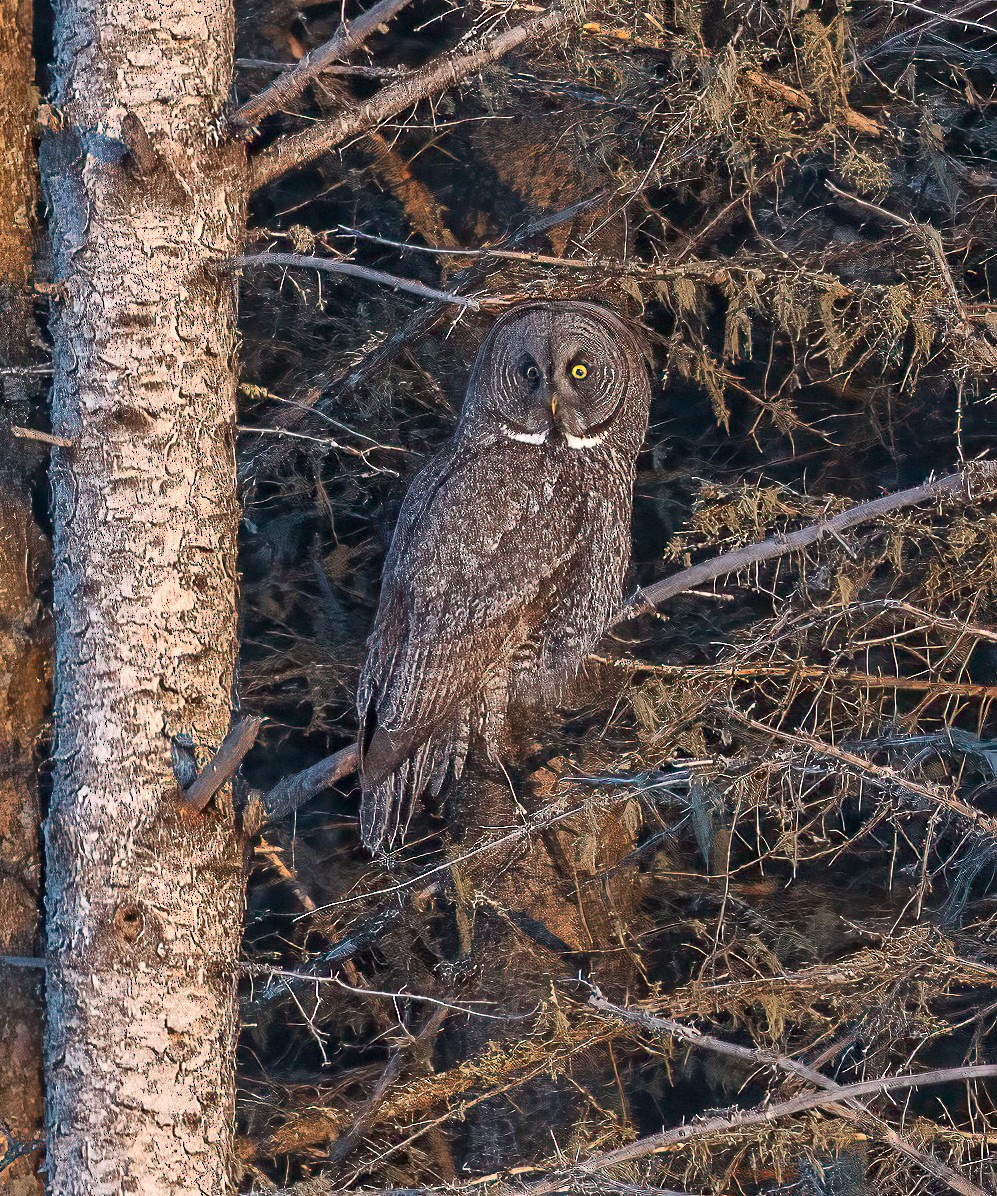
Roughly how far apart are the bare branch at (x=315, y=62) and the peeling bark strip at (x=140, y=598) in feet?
0.25

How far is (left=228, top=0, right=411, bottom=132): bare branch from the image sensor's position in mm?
2369

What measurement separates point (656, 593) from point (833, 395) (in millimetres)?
1243

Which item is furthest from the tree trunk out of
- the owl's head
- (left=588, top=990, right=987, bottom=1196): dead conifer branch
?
(left=588, top=990, right=987, bottom=1196): dead conifer branch

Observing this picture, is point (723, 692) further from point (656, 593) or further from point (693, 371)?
point (693, 371)

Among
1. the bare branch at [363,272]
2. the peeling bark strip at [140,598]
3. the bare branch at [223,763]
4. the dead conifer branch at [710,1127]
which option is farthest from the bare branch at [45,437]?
the dead conifer branch at [710,1127]

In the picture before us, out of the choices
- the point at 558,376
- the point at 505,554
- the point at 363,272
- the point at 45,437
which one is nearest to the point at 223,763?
the point at 45,437

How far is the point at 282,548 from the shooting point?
157 inches

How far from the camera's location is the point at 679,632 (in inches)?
147

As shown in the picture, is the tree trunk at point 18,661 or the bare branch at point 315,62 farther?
the tree trunk at point 18,661

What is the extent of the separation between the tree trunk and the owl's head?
131 cm

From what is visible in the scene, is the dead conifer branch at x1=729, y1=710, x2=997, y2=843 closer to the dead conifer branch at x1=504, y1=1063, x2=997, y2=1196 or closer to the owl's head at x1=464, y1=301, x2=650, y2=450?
the dead conifer branch at x1=504, y1=1063, x2=997, y2=1196

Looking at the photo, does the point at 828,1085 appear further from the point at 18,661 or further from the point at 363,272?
the point at 18,661

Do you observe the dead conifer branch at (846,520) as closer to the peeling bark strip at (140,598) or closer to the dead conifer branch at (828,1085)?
the dead conifer branch at (828,1085)

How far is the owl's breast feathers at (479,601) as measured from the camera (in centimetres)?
348
